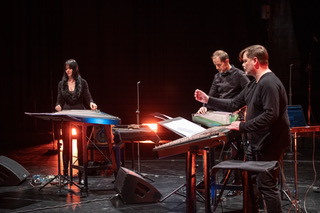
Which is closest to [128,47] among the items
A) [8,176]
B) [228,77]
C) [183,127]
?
[8,176]

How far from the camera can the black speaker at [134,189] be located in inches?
147

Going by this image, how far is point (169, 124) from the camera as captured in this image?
301 cm

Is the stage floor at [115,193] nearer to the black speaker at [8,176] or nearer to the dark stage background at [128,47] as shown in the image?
the black speaker at [8,176]

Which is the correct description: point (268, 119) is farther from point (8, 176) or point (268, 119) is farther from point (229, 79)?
point (8, 176)

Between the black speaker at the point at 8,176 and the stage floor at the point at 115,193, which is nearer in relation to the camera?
the stage floor at the point at 115,193

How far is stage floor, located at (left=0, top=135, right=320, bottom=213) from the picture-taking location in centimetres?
368

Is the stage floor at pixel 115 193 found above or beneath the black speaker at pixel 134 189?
beneath

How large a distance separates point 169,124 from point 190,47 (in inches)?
272

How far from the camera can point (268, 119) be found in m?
2.57

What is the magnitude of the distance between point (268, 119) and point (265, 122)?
3 cm

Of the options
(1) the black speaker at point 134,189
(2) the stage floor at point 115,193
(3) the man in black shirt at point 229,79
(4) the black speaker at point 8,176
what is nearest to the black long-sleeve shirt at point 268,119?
(2) the stage floor at point 115,193

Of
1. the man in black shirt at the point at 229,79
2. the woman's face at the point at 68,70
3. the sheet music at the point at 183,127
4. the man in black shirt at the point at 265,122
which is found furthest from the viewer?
the woman's face at the point at 68,70

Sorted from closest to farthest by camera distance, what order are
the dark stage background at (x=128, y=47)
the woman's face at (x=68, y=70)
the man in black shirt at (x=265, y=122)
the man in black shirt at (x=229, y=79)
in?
the man in black shirt at (x=265, y=122) → the man in black shirt at (x=229, y=79) → the woman's face at (x=68, y=70) → the dark stage background at (x=128, y=47)

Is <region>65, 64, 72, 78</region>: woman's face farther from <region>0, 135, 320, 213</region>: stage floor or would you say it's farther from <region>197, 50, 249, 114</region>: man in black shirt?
<region>197, 50, 249, 114</region>: man in black shirt
